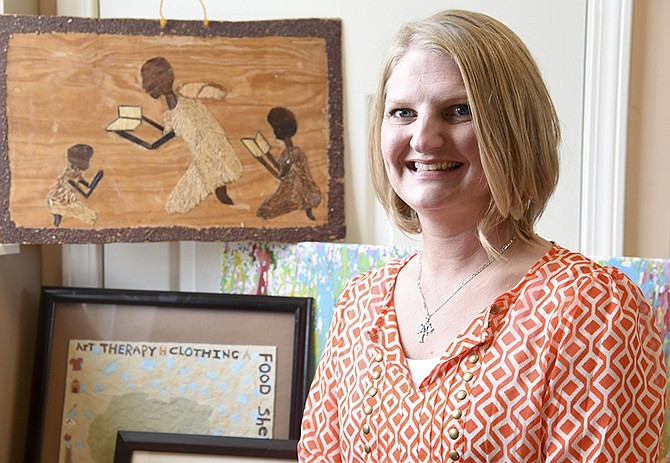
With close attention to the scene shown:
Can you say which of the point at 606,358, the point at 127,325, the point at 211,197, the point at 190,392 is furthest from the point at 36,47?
the point at 606,358

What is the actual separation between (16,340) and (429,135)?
109 centimetres

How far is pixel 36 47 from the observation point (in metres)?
1.65

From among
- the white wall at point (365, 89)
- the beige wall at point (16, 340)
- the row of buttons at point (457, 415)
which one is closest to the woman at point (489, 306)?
the row of buttons at point (457, 415)

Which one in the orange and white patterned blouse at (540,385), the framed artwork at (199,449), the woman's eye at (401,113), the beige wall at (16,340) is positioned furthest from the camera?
the beige wall at (16,340)

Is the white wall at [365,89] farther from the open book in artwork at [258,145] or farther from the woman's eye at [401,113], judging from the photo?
the woman's eye at [401,113]

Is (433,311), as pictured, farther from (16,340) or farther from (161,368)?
(16,340)

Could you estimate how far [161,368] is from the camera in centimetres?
170

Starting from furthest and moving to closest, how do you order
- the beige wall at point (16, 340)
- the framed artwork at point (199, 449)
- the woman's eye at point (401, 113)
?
the beige wall at point (16, 340)
the framed artwork at point (199, 449)
the woman's eye at point (401, 113)

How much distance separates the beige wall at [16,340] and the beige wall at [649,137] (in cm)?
119

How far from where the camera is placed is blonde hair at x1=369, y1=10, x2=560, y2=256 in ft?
3.22

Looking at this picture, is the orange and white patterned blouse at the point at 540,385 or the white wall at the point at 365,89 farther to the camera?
the white wall at the point at 365,89

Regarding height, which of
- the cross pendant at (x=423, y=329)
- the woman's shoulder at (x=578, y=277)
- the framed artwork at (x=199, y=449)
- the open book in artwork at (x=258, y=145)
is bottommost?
the framed artwork at (x=199, y=449)

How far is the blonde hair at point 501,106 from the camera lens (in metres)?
0.98

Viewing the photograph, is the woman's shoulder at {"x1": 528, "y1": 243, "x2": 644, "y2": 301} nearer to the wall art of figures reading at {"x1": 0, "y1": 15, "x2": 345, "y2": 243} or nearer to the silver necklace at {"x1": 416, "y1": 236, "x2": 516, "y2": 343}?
the silver necklace at {"x1": 416, "y1": 236, "x2": 516, "y2": 343}
